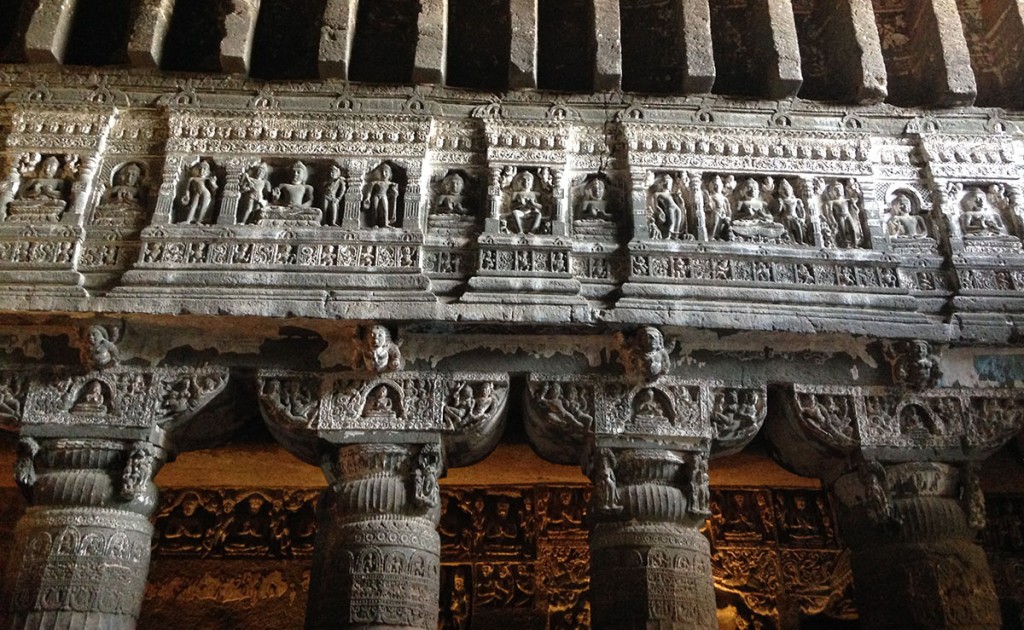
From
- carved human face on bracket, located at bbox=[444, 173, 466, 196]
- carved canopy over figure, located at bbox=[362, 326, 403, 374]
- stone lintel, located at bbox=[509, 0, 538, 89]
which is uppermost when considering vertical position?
stone lintel, located at bbox=[509, 0, 538, 89]

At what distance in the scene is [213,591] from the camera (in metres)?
7.12

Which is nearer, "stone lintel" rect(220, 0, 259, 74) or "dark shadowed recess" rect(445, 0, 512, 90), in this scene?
"stone lintel" rect(220, 0, 259, 74)

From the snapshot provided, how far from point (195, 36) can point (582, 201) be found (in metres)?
3.65

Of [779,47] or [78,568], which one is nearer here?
[78,568]

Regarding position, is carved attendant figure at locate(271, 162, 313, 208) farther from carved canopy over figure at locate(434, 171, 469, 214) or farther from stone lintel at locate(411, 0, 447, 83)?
stone lintel at locate(411, 0, 447, 83)

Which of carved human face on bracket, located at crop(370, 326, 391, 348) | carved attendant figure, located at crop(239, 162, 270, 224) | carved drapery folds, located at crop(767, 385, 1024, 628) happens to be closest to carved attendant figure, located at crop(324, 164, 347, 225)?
carved attendant figure, located at crop(239, 162, 270, 224)

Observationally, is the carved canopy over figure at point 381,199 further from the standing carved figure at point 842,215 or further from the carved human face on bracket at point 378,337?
the standing carved figure at point 842,215

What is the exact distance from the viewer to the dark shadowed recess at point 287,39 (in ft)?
23.1

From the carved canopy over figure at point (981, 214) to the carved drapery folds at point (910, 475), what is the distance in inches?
49.0

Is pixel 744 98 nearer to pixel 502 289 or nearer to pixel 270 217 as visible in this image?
pixel 502 289

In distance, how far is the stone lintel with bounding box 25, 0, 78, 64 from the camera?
6320 millimetres

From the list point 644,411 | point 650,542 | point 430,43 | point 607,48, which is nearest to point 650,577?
point 650,542

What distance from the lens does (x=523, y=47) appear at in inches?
253

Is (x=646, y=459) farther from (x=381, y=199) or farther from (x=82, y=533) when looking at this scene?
(x=82, y=533)
